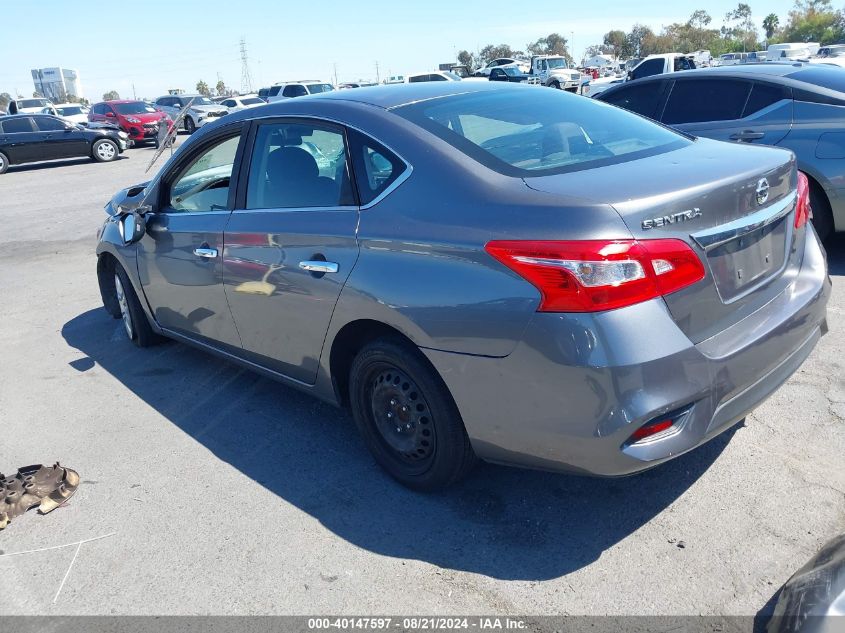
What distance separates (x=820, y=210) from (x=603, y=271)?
4376 mm

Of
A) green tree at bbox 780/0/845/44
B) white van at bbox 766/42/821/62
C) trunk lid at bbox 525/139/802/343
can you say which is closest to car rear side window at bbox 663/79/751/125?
trunk lid at bbox 525/139/802/343

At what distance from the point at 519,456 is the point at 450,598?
572 millimetres

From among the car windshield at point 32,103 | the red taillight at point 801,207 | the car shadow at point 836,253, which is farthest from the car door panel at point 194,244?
the car windshield at point 32,103

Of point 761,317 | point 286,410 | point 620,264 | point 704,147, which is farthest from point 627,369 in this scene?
point 286,410

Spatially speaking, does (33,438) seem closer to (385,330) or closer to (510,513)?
(385,330)

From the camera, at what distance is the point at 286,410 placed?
4.37 metres

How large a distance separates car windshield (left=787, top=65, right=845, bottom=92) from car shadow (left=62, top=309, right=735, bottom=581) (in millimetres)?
3874

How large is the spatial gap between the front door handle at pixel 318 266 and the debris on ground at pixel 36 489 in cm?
160

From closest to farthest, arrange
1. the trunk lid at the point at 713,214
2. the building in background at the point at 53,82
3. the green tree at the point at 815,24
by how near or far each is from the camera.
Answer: the trunk lid at the point at 713,214 < the green tree at the point at 815,24 < the building in background at the point at 53,82

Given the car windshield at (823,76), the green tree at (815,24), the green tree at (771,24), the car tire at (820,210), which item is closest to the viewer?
the car tire at (820,210)

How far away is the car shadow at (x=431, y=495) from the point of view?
9.66 ft

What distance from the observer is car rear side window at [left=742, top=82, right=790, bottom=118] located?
20.2 ft

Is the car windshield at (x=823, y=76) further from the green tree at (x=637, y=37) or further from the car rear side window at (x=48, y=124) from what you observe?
the green tree at (x=637, y=37)

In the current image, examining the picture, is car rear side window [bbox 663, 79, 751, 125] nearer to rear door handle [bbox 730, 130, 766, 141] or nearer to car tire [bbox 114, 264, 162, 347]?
rear door handle [bbox 730, 130, 766, 141]
